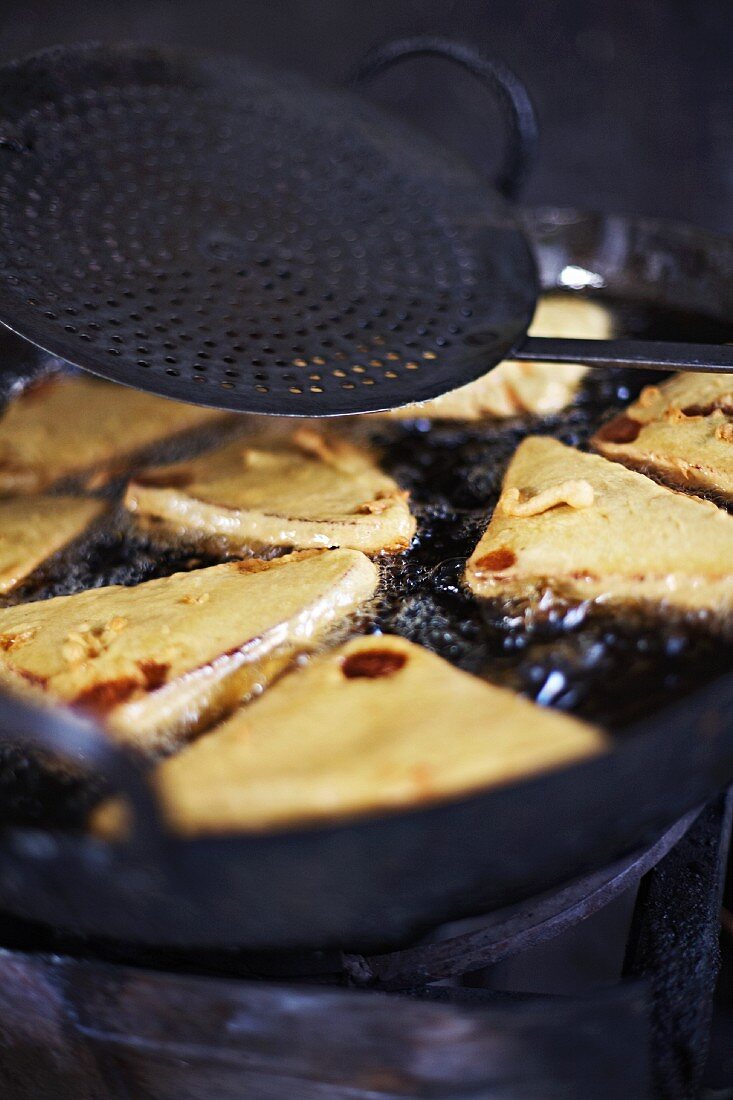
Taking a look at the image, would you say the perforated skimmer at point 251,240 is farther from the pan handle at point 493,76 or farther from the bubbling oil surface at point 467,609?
the bubbling oil surface at point 467,609

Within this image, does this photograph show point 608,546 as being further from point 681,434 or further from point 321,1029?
point 321,1029

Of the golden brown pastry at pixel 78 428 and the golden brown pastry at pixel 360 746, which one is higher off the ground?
the golden brown pastry at pixel 360 746

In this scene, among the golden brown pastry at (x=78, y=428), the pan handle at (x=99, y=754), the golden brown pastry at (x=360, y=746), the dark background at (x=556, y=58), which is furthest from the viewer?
the dark background at (x=556, y=58)

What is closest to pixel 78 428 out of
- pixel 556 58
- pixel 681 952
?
pixel 681 952

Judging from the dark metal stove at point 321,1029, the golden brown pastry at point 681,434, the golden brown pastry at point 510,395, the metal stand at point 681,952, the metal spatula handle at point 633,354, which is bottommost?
the metal stand at point 681,952

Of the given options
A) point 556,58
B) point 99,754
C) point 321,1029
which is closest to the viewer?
point 99,754

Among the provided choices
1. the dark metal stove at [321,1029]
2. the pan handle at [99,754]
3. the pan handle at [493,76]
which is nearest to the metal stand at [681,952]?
the dark metal stove at [321,1029]

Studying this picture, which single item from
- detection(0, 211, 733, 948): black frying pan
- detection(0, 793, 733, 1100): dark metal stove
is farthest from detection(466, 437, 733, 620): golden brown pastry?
detection(0, 793, 733, 1100): dark metal stove
